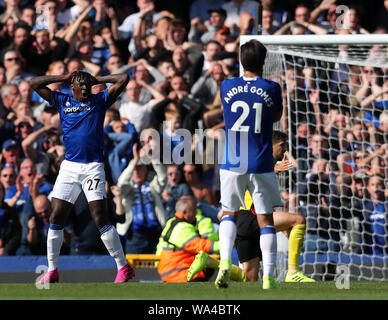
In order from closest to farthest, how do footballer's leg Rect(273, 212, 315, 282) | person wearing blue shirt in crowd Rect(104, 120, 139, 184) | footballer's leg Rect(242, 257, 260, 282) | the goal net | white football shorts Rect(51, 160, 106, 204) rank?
white football shorts Rect(51, 160, 106, 204) < footballer's leg Rect(273, 212, 315, 282) < footballer's leg Rect(242, 257, 260, 282) < the goal net < person wearing blue shirt in crowd Rect(104, 120, 139, 184)

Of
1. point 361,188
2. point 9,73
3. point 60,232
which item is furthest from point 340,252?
point 9,73

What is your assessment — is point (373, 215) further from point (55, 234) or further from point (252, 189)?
point (55, 234)

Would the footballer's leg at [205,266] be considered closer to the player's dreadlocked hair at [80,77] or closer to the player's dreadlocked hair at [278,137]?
the player's dreadlocked hair at [278,137]

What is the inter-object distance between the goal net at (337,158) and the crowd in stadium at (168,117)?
3cm

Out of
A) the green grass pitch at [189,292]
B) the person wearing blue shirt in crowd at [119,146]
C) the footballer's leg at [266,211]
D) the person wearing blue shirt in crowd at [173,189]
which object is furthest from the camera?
the person wearing blue shirt in crowd at [119,146]

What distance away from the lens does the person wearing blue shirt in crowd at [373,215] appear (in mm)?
13703

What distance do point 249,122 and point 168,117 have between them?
21.1 feet

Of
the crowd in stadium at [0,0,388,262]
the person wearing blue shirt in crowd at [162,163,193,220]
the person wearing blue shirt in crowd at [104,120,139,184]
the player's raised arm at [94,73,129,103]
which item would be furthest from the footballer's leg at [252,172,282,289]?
the person wearing blue shirt in crowd at [104,120,139,184]

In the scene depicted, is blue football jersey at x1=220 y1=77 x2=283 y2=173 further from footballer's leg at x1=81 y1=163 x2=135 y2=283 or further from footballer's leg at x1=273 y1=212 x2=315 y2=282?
footballer's leg at x1=273 y1=212 x2=315 y2=282

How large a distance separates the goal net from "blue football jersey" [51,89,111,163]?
11.8 feet

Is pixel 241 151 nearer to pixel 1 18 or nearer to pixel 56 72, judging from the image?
pixel 56 72

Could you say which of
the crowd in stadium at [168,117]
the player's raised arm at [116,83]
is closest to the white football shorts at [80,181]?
the player's raised arm at [116,83]

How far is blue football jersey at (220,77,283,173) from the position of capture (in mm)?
8664
